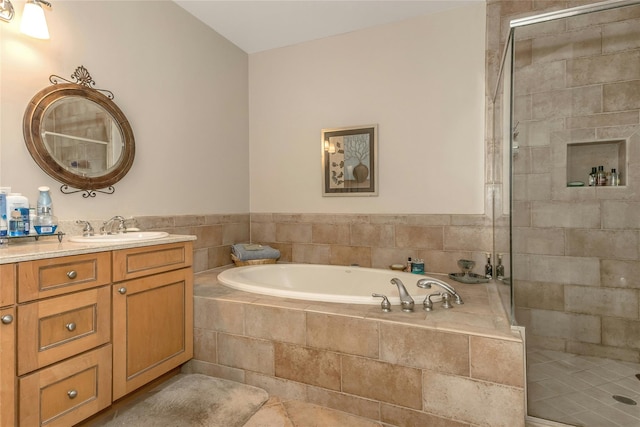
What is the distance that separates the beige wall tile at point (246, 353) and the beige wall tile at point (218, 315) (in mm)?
54

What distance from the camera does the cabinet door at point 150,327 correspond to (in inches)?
63.6

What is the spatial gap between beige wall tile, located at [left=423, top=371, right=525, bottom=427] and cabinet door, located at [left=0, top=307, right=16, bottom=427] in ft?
5.42

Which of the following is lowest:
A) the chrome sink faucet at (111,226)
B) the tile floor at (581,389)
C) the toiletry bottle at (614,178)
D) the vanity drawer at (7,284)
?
the tile floor at (581,389)

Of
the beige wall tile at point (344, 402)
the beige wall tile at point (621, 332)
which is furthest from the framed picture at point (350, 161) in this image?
the beige wall tile at point (621, 332)

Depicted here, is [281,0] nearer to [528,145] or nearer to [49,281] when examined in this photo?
[528,145]

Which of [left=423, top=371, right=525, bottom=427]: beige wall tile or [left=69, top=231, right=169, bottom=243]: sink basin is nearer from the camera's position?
[left=423, top=371, right=525, bottom=427]: beige wall tile

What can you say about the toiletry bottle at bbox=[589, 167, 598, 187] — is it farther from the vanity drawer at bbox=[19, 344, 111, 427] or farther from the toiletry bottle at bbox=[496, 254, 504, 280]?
the vanity drawer at bbox=[19, 344, 111, 427]

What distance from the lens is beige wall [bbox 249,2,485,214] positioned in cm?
264

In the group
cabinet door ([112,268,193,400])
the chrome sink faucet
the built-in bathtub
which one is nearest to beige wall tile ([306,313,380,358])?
the built-in bathtub

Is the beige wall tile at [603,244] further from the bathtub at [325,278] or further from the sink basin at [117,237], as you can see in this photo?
the sink basin at [117,237]

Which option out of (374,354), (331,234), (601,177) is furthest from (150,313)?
(601,177)

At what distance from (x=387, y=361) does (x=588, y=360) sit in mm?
1619

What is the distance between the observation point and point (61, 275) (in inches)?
54.2

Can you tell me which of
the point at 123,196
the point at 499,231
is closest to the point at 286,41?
the point at 123,196
